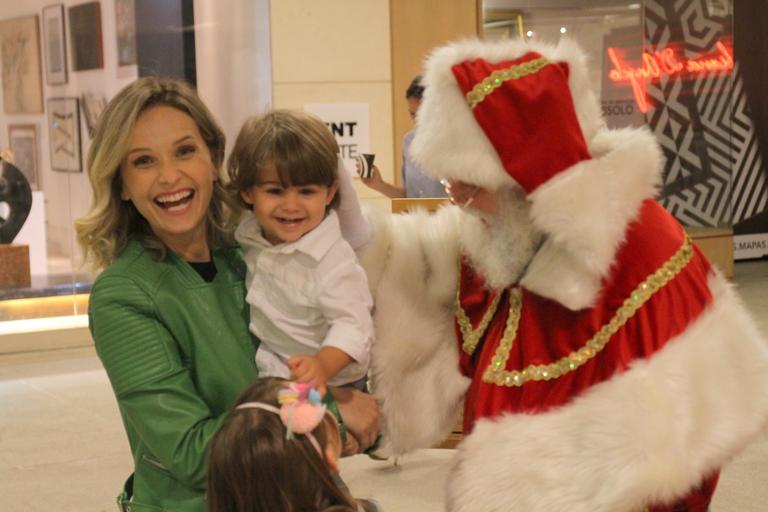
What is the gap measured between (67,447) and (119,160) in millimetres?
3454

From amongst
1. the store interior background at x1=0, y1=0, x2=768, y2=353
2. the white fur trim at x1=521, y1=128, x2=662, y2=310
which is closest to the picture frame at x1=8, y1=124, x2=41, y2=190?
the store interior background at x1=0, y1=0, x2=768, y2=353

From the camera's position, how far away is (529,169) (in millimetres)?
1921

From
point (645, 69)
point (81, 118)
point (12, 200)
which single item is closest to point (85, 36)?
point (81, 118)

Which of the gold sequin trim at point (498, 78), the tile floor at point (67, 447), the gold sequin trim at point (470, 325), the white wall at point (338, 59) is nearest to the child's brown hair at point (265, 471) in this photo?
the gold sequin trim at point (470, 325)

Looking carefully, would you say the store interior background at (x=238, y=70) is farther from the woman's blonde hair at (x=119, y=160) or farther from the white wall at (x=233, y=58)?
the woman's blonde hair at (x=119, y=160)

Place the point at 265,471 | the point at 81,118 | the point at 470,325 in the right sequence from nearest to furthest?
the point at 265,471
the point at 470,325
the point at 81,118

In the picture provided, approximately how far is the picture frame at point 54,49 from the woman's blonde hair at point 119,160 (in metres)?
6.10

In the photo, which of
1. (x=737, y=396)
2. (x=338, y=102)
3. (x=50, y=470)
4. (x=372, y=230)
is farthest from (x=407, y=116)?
(x=737, y=396)

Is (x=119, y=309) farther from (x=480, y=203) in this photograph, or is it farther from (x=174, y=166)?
(x=480, y=203)

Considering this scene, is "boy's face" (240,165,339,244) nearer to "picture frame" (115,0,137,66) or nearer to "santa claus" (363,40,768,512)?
"santa claus" (363,40,768,512)

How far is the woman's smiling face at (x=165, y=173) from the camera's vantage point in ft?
6.43

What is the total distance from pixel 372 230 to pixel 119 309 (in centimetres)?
61

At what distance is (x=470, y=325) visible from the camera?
2189mm

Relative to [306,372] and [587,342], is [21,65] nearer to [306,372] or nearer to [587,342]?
[306,372]
